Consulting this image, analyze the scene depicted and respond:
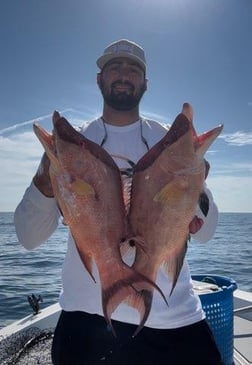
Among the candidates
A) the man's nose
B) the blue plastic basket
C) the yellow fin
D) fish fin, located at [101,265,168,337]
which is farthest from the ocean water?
the yellow fin

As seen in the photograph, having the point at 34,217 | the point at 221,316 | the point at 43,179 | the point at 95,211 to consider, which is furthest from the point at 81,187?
the point at 221,316

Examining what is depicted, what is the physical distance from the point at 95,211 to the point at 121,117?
1248 mm

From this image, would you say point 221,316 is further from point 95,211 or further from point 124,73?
point 95,211

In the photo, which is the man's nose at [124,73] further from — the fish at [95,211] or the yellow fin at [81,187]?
the yellow fin at [81,187]

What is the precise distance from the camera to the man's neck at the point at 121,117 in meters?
3.02

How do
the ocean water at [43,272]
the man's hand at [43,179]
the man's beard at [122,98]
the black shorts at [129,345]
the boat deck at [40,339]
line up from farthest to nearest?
the ocean water at [43,272] → the boat deck at [40,339] → the man's beard at [122,98] → the black shorts at [129,345] → the man's hand at [43,179]

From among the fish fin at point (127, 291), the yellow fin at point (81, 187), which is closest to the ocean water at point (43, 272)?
the fish fin at point (127, 291)

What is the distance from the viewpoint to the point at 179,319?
266cm

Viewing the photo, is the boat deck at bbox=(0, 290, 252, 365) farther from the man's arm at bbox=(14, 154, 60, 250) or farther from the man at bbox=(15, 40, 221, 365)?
the man's arm at bbox=(14, 154, 60, 250)

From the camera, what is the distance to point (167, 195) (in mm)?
1932

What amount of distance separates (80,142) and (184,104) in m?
0.50

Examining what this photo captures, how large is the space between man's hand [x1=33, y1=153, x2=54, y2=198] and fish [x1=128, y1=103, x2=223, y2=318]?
479 mm

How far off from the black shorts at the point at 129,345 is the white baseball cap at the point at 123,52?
5.49 feet

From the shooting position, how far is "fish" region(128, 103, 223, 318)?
1.93 metres
